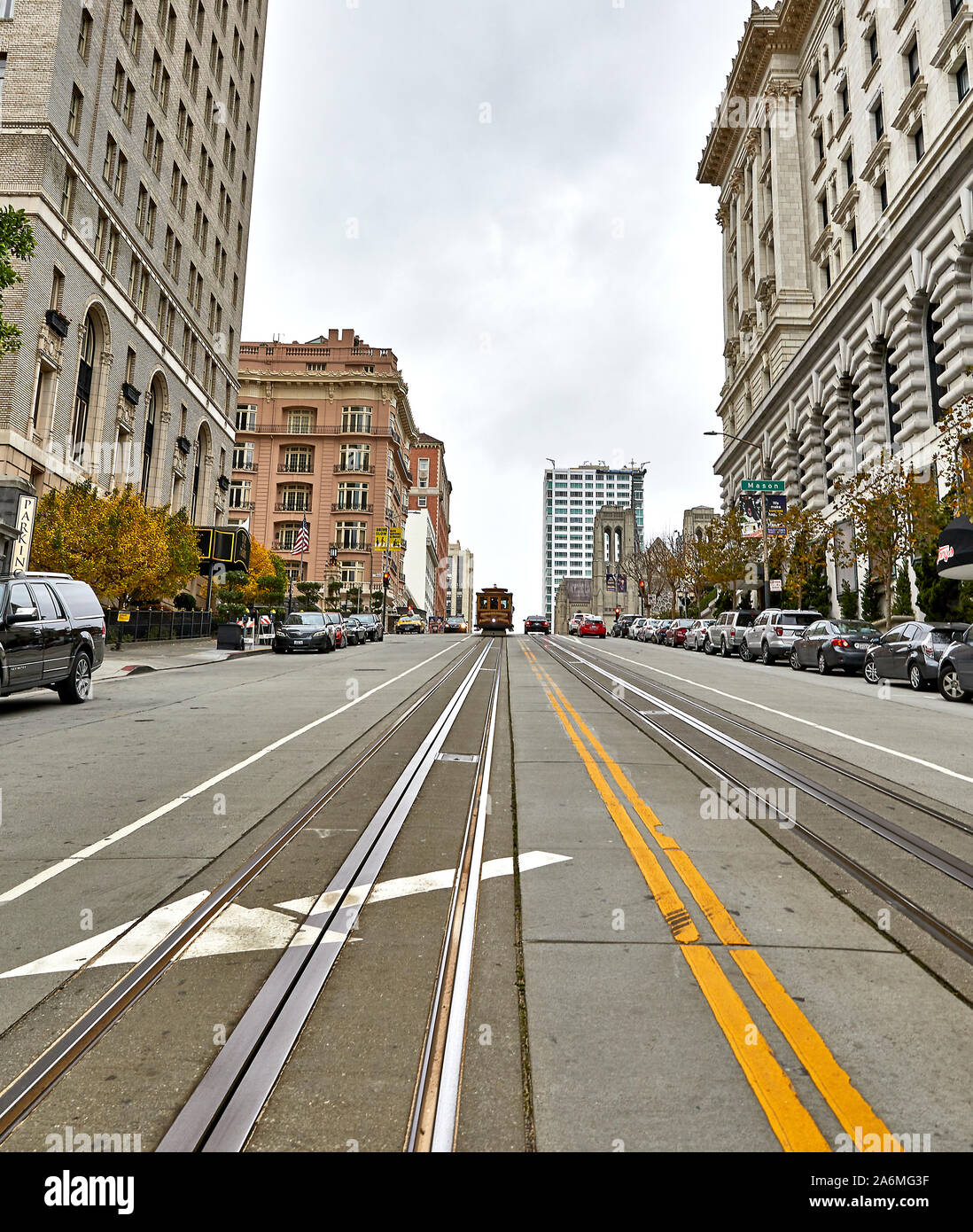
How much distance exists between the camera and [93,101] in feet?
111

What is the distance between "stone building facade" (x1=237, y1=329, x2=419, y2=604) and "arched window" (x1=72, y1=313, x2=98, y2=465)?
2105 inches

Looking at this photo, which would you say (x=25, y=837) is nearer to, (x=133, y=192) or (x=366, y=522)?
(x=133, y=192)

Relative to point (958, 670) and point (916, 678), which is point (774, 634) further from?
point (958, 670)

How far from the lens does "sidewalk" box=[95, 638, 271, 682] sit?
841 inches

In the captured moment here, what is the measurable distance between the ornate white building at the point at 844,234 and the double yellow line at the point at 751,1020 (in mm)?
24320

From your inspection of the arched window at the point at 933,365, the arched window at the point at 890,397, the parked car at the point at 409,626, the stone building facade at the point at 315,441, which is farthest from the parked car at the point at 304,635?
the stone building facade at the point at 315,441

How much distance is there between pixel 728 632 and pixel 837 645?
1107cm

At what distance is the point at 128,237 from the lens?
1487 inches

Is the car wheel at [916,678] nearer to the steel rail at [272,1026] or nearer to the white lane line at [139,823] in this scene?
the white lane line at [139,823]

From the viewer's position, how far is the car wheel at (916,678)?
18.6m

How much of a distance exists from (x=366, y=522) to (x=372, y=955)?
8738 centimetres

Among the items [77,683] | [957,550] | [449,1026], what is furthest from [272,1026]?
[957,550]

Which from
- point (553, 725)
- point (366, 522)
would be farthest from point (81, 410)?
point (366, 522)

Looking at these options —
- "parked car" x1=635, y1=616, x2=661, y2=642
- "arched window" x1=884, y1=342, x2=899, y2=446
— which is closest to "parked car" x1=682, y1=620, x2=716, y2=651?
"parked car" x1=635, y1=616, x2=661, y2=642
